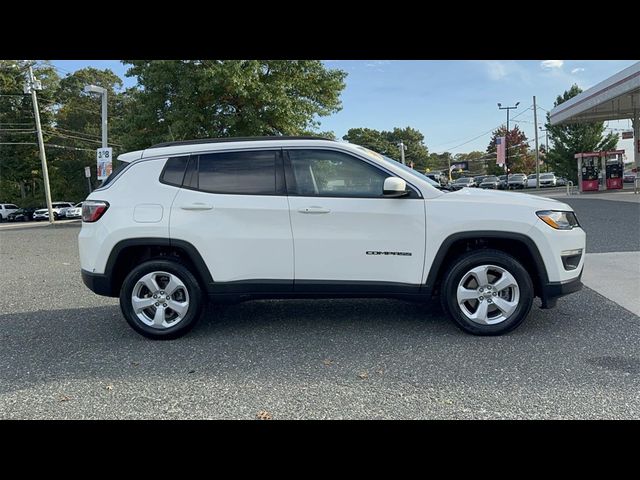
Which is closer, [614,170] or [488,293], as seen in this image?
[488,293]

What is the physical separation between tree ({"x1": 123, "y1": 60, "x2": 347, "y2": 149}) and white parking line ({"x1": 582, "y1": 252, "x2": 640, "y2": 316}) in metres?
12.8

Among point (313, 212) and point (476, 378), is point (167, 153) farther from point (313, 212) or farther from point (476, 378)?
point (476, 378)

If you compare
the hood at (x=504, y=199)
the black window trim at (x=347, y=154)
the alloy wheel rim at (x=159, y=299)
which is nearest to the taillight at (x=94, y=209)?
the alloy wheel rim at (x=159, y=299)

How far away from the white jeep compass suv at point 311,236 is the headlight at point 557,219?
1 cm

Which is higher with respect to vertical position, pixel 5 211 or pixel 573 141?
pixel 573 141

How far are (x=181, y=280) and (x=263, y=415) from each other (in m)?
1.80

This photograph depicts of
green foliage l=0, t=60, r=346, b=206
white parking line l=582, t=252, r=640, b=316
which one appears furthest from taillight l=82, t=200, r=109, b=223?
green foliage l=0, t=60, r=346, b=206

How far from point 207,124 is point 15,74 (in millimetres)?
28072

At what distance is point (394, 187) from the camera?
4047 mm

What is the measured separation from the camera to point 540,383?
3.35 meters

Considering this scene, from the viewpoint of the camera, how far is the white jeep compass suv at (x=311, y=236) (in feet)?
13.7

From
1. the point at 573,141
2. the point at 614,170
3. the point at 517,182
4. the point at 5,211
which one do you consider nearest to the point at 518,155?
the point at 517,182

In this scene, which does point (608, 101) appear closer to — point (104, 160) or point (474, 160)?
point (104, 160)

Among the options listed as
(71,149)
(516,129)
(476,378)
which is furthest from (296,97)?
(516,129)
